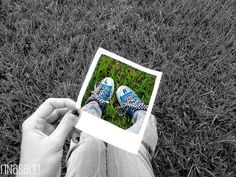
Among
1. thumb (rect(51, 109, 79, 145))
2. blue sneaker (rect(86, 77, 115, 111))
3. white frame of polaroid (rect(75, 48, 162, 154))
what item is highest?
thumb (rect(51, 109, 79, 145))

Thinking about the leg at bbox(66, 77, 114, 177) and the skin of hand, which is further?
the leg at bbox(66, 77, 114, 177)

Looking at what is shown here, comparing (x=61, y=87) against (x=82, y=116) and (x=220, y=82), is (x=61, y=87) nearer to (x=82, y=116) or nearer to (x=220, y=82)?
(x=82, y=116)

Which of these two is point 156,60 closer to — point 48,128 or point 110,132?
point 110,132

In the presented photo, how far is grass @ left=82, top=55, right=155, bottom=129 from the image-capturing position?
1.78m

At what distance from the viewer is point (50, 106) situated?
4.48 feet

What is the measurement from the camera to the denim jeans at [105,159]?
56.6 inches

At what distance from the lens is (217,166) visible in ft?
6.14

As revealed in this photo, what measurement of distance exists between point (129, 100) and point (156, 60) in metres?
0.50

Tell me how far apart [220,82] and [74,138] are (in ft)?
3.86

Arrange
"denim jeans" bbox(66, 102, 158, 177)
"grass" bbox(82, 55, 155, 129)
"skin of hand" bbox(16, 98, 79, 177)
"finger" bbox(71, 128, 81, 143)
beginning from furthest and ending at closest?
"grass" bbox(82, 55, 155, 129)
"finger" bbox(71, 128, 81, 143)
"denim jeans" bbox(66, 102, 158, 177)
"skin of hand" bbox(16, 98, 79, 177)

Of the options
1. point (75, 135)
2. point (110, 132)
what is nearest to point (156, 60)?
point (110, 132)

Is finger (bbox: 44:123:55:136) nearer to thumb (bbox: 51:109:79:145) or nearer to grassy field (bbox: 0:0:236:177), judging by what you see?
thumb (bbox: 51:109:79:145)

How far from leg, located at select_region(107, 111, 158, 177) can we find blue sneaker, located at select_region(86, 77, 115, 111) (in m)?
0.23

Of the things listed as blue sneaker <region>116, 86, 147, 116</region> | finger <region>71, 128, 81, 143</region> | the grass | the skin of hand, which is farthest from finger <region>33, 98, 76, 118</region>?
blue sneaker <region>116, 86, 147, 116</region>
